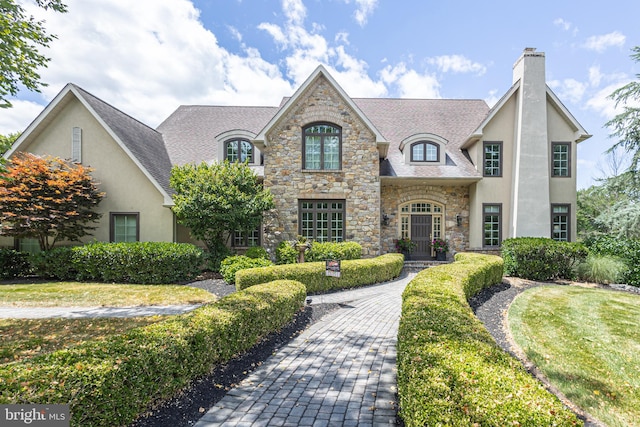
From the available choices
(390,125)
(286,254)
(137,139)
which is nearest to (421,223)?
(390,125)

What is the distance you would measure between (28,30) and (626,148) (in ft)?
75.2

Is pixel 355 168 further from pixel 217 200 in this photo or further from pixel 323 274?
pixel 217 200

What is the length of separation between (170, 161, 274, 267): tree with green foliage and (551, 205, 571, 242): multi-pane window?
43.7 feet

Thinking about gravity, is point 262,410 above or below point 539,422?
A: below

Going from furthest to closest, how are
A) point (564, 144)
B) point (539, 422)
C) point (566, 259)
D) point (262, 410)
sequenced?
point (564, 144), point (566, 259), point (262, 410), point (539, 422)

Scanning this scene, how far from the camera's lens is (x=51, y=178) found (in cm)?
1109

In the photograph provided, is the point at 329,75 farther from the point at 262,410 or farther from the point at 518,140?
the point at 262,410

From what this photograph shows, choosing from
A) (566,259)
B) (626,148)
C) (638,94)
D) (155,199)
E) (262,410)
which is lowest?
(262,410)

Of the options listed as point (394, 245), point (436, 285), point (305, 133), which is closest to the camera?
point (436, 285)

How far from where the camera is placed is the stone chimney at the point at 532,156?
13.8 m

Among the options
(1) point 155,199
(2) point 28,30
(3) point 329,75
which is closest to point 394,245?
(3) point 329,75

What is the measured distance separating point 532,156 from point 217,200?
1405cm

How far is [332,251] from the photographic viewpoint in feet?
39.4

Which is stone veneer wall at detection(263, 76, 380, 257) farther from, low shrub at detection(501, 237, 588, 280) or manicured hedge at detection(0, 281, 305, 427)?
manicured hedge at detection(0, 281, 305, 427)
